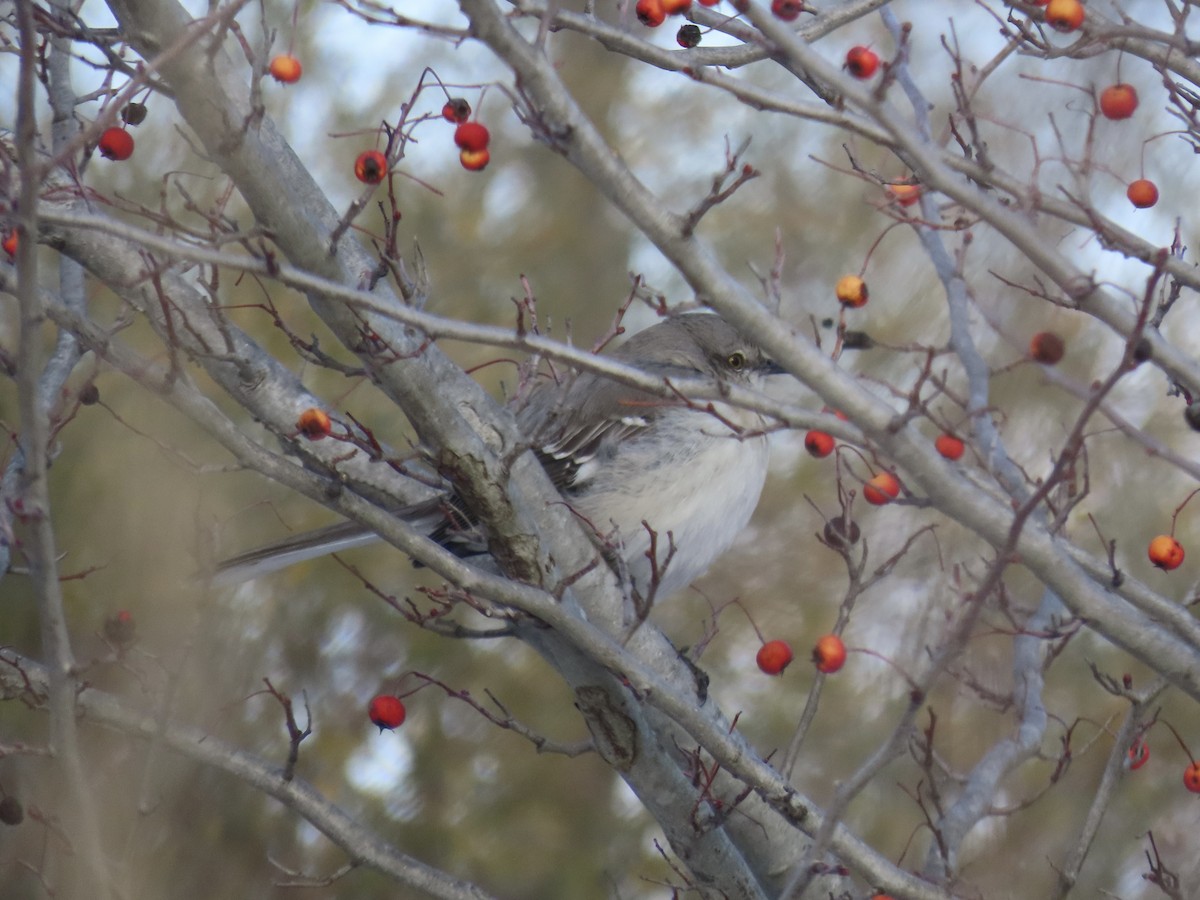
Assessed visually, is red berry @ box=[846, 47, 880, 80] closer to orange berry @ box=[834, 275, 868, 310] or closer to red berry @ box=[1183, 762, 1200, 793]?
orange berry @ box=[834, 275, 868, 310]

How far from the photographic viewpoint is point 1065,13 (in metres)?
2.80

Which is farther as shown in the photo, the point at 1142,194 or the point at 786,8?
the point at 1142,194

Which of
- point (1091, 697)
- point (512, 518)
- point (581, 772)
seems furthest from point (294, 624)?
point (1091, 697)

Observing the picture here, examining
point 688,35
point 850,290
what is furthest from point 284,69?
point 850,290

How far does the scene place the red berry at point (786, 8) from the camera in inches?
126

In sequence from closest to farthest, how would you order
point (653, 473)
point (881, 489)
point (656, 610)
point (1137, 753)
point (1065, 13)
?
point (1065, 13) < point (881, 489) < point (1137, 753) < point (653, 473) < point (656, 610)

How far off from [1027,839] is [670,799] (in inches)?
114

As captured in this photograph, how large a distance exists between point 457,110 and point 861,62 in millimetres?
977

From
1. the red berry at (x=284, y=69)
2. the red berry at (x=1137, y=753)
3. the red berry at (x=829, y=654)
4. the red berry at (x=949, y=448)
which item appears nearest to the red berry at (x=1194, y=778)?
the red berry at (x=1137, y=753)

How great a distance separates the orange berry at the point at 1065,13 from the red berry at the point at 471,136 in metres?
1.28

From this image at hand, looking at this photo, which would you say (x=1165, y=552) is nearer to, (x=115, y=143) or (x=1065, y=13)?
(x=1065, y=13)

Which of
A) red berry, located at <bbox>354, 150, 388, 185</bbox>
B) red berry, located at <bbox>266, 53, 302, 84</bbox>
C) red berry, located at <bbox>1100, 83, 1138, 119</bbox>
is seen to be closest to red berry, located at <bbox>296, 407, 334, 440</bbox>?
red berry, located at <bbox>354, 150, 388, 185</bbox>

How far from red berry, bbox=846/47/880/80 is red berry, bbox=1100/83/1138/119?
530mm

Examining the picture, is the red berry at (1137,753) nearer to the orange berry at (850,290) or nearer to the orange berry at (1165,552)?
the orange berry at (1165,552)
